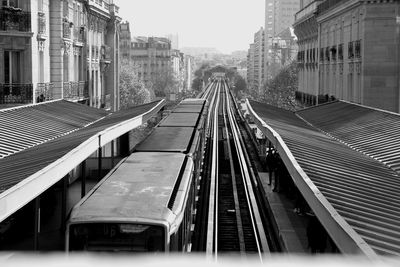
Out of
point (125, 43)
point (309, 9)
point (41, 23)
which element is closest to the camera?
point (41, 23)

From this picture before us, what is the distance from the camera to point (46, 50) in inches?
1163

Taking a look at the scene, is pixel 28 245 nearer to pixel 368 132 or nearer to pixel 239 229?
pixel 239 229

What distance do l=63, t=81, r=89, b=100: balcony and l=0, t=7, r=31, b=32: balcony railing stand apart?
19.6 ft

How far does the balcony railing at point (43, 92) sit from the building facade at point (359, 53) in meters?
15.0

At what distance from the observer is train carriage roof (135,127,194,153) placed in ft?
59.1

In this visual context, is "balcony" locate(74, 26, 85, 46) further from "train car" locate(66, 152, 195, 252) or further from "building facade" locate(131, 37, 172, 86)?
"building facade" locate(131, 37, 172, 86)

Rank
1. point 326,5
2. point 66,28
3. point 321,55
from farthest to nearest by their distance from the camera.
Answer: point 321,55, point 326,5, point 66,28

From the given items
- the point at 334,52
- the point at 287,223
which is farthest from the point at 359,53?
the point at 287,223

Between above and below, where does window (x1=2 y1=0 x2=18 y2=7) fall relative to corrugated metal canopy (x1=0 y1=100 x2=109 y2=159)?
above

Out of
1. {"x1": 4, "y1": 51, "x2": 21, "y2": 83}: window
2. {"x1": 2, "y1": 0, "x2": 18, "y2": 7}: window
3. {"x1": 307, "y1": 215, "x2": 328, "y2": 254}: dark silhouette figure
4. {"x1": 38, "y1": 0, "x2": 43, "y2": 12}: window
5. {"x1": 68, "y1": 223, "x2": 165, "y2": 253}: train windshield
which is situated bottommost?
{"x1": 307, "y1": 215, "x2": 328, "y2": 254}: dark silhouette figure

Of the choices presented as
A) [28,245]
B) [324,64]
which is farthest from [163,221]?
[324,64]

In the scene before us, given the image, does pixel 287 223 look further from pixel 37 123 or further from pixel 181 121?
pixel 181 121

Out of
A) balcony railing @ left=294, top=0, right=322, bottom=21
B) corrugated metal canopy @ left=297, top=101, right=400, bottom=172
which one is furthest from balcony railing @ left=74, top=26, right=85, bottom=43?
balcony railing @ left=294, top=0, right=322, bottom=21

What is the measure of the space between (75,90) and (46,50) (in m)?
4.99
